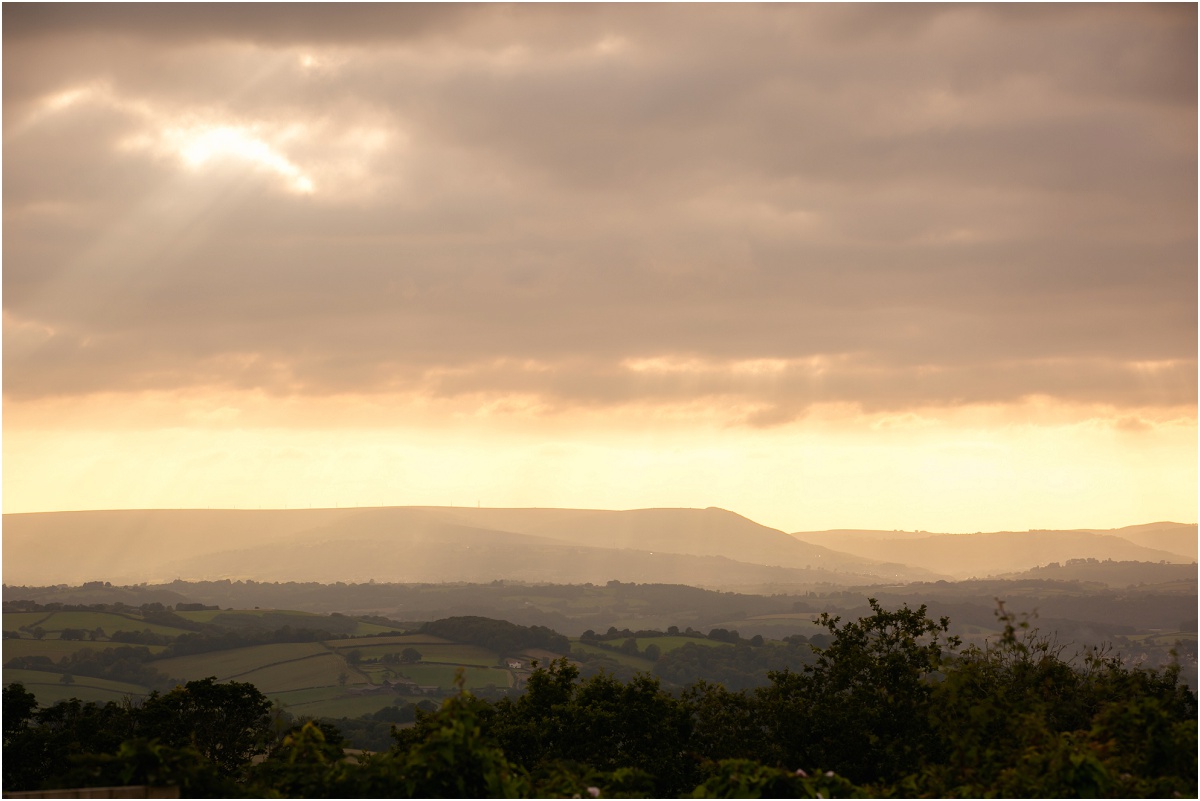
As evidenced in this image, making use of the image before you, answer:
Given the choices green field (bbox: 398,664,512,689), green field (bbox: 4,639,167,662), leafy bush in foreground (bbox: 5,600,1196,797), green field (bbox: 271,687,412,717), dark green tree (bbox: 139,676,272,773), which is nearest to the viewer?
leafy bush in foreground (bbox: 5,600,1196,797)

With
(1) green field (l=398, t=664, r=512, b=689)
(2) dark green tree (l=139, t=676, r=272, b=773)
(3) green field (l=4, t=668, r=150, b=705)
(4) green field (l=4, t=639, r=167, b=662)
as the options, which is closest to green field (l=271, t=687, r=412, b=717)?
(1) green field (l=398, t=664, r=512, b=689)

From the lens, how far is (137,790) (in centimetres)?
1725

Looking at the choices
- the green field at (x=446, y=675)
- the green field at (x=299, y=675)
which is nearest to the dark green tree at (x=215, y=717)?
the green field at (x=446, y=675)

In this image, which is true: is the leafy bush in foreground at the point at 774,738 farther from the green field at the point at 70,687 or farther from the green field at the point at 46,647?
the green field at the point at 46,647

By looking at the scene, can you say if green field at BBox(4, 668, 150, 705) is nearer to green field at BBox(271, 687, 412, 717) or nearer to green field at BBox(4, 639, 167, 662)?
green field at BBox(4, 639, 167, 662)

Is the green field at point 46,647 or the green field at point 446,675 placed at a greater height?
the green field at point 46,647

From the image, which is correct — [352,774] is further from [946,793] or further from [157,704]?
[157,704]

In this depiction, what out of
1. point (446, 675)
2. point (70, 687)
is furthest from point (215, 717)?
point (446, 675)

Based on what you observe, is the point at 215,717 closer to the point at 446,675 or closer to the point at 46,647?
the point at 446,675

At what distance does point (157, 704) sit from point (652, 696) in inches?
1062

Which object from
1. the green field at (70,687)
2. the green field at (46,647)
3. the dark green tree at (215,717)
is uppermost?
the dark green tree at (215,717)

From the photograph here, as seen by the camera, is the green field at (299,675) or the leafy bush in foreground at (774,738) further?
the green field at (299,675)

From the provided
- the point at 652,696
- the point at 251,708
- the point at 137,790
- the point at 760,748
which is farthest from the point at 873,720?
the point at 251,708

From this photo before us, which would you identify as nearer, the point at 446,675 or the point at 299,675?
the point at 299,675
